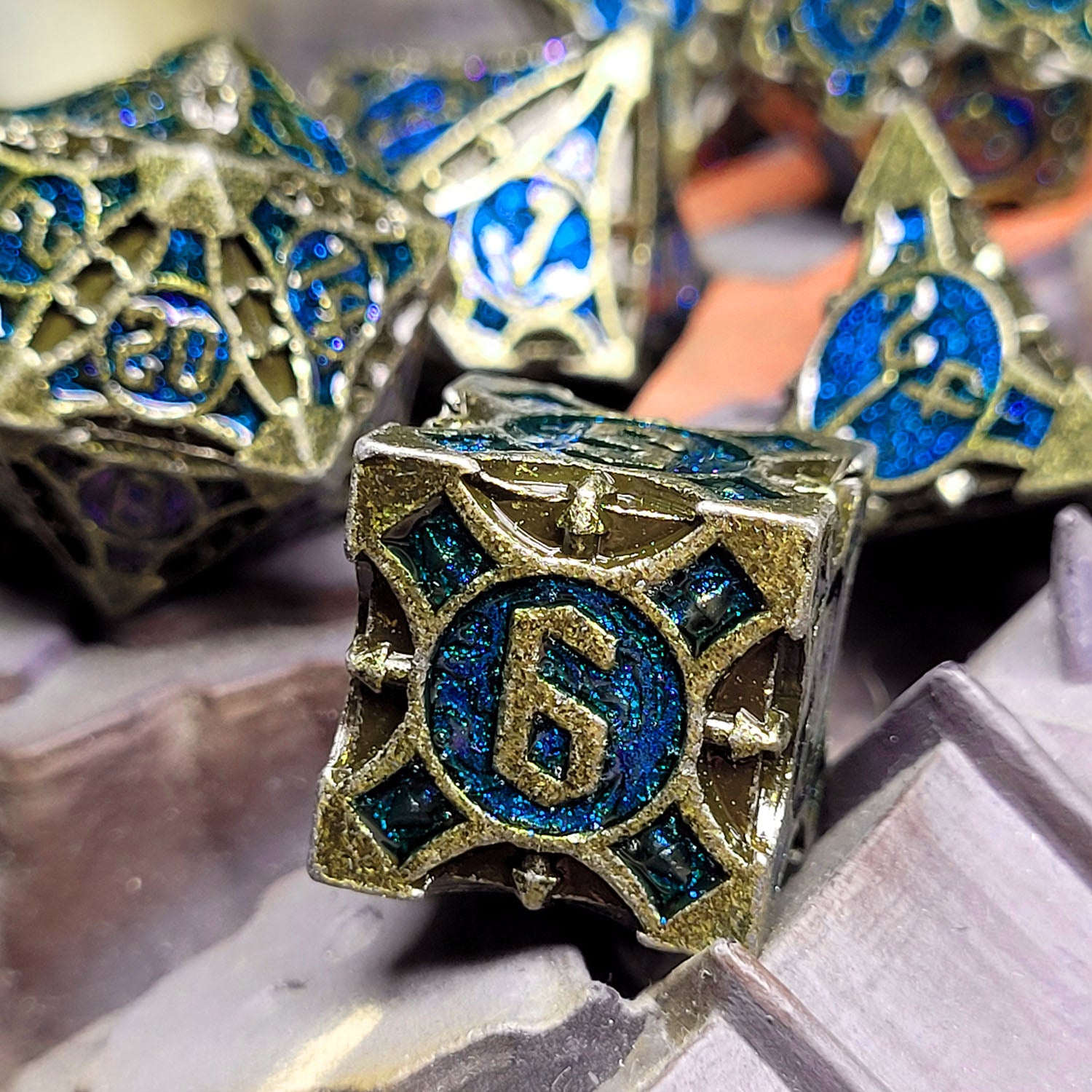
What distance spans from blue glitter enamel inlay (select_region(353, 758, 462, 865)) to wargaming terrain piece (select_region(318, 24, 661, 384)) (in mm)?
513

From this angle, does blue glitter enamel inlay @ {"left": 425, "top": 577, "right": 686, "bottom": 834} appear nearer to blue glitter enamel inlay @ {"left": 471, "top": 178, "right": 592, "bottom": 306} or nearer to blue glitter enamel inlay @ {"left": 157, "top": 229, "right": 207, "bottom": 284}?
blue glitter enamel inlay @ {"left": 157, "top": 229, "right": 207, "bottom": 284}

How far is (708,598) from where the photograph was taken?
536 millimetres

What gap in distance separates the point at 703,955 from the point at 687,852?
0.18ft

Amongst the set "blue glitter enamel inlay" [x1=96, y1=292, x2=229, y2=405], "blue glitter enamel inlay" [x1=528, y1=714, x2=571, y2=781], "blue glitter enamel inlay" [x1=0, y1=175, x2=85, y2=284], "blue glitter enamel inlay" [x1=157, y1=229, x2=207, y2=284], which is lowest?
"blue glitter enamel inlay" [x1=528, y1=714, x2=571, y2=781]

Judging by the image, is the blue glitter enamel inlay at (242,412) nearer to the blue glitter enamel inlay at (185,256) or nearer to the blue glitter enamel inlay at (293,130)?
the blue glitter enamel inlay at (185,256)

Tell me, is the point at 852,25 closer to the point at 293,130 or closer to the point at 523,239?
the point at 523,239

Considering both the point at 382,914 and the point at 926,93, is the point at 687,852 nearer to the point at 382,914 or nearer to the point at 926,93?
the point at 382,914

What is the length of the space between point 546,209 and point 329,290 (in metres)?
0.32

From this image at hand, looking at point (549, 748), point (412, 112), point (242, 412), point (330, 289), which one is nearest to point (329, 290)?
point (330, 289)

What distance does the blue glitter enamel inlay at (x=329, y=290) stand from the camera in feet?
2.48

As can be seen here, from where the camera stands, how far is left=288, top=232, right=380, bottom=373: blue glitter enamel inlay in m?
0.75

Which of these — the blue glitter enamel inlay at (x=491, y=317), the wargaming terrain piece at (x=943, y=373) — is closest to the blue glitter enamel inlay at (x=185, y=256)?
the blue glitter enamel inlay at (x=491, y=317)

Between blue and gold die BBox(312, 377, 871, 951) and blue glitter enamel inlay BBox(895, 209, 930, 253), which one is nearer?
blue and gold die BBox(312, 377, 871, 951)

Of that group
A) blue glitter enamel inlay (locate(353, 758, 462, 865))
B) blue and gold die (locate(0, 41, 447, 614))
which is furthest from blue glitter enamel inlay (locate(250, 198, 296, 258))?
blue glitter enamel inlay (locate(353, 758, 462, 865))
